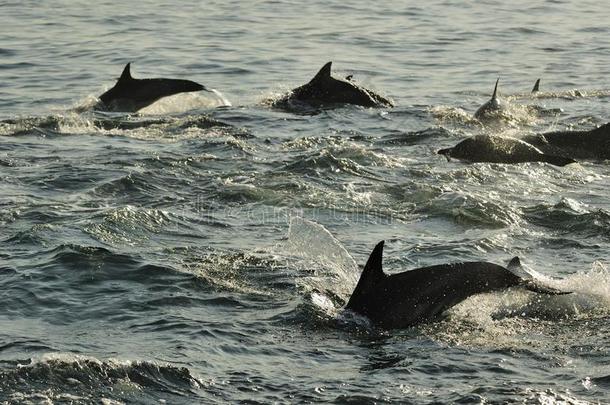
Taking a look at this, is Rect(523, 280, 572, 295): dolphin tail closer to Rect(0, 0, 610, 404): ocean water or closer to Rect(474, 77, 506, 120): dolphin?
Rect(0, 0, 610, 404): ocean water

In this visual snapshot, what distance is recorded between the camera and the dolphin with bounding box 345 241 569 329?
9328mm

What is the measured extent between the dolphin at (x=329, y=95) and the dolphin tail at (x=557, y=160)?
4606mm

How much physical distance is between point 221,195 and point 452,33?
56.9ft

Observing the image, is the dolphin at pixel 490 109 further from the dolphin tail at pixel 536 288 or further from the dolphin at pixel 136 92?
the dolphin tail at pixel 536 288

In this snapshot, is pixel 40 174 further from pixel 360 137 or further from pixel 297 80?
pixel 297 80

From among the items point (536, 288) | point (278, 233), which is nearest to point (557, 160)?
point (278, 233)

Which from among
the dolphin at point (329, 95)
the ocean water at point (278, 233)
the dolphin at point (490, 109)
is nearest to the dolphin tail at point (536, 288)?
the ocean water at point (278, 233)

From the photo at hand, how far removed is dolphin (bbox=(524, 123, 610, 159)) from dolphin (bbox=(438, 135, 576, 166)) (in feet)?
0.79

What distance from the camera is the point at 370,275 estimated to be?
9.36 metres

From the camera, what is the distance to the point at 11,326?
9.73 meters

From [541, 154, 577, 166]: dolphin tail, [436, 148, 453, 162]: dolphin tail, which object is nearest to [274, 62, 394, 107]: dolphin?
[436, 148, 453, 162]: dolphin tail

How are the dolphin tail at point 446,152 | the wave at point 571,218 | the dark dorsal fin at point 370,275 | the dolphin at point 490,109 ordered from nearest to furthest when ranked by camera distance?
the dark dorsal fin at point 370,275
the wave at point 571,218
the dolphin tail at point 446,152
the dolphin at point 490,109

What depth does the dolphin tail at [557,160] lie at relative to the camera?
52.1 feet

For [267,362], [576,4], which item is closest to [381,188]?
[267,362]
